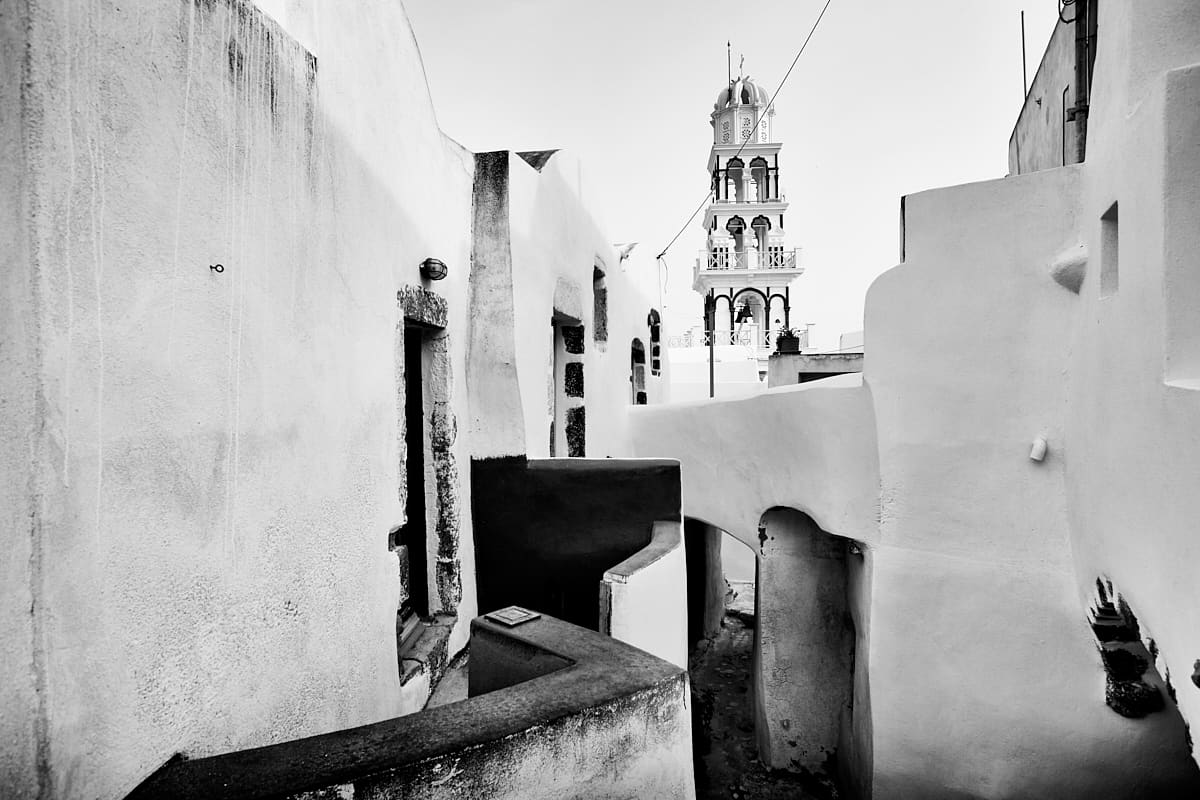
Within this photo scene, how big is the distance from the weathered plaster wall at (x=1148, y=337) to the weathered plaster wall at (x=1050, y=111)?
156cm

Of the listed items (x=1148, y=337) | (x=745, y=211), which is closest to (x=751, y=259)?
(x=745, y=211)

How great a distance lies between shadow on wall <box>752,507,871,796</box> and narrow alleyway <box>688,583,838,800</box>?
7.3 inches

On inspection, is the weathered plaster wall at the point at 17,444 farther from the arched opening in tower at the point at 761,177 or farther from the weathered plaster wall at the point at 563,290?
the arched opening in tower at the point at 761,177

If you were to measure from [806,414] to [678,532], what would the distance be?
215 centimetres

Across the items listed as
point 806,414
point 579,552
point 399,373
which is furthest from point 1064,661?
point 399,373

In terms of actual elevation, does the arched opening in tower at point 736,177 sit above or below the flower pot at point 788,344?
above

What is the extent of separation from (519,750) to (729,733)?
669 centimetres

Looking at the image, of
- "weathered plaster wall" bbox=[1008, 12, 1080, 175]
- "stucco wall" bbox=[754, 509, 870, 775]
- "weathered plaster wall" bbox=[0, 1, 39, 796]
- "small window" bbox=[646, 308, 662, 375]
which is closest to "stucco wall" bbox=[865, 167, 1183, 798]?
"weathered plaster wall" bbox=[1008, 12, 1080, 175]

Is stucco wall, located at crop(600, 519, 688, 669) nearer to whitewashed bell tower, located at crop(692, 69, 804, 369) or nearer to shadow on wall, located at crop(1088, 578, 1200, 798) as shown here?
shadow on wall, located at crop(1088, 578, 1200, 798)

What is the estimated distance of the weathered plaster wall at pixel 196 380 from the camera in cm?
161

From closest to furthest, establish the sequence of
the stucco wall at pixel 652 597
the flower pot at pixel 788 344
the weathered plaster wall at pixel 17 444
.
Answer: the weathered plaster wall at pixel 17 444 < the stucco wall at pixel 652 597 < the flower pot at pixel 788 344

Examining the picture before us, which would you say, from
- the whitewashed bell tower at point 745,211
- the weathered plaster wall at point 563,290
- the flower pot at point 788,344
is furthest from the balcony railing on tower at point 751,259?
the weathered plaster wall at point 563,290

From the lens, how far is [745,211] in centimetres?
2256

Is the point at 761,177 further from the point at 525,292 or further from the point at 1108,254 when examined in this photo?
the point at 1108,254
